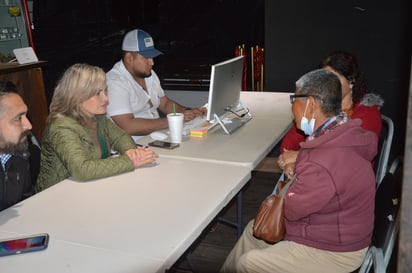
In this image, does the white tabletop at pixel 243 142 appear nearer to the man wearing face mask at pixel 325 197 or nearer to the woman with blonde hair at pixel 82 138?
the woman with blonde hair at pixel 82 138

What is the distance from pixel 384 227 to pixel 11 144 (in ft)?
4.76

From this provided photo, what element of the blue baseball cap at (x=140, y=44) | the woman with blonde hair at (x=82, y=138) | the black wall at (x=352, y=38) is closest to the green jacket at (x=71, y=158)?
the woman with blonde hair at (x=82, y=138)

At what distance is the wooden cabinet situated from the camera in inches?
173

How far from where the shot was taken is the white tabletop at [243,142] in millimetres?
2119

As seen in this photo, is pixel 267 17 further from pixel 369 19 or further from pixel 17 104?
pixel 17 104

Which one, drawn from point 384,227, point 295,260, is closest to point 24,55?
point 295,260

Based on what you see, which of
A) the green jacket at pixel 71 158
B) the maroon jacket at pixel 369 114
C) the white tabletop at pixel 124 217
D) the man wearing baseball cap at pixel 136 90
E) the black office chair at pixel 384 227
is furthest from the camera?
the man wearing baseball cap at pixel 136 90

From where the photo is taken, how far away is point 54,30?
6246mm

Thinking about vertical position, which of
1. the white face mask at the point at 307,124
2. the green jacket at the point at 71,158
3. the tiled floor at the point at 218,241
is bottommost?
the tiled floor at the point at 218,241

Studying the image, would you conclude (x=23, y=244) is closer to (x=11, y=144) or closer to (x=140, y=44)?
(x=11, y=144)

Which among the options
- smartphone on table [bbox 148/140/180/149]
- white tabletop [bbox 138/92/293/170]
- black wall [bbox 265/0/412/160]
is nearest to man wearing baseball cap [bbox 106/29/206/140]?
white tabletop [bbox 138/92/293/170]

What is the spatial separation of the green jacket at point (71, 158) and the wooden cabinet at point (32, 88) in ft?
8.69

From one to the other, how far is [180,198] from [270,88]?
9.48 ft

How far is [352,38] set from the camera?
12.9ft
